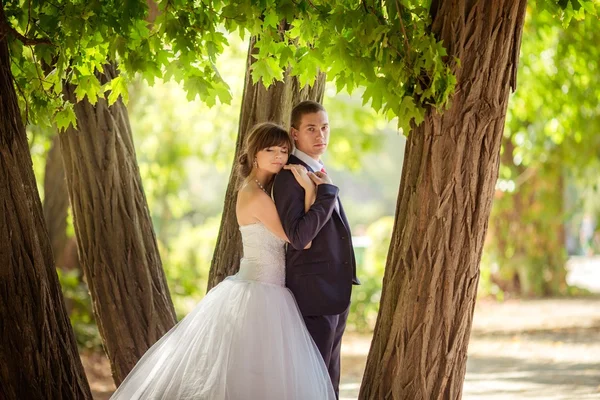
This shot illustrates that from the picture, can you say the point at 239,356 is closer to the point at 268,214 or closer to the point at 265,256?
the point at 265,256

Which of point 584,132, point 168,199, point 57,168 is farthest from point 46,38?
point 168,199

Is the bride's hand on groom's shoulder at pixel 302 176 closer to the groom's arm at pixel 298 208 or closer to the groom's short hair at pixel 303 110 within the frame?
the groom's arm at pixel 298 208

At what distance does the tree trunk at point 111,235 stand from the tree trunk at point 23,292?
1.62 m

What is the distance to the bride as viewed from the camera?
5.34 metres

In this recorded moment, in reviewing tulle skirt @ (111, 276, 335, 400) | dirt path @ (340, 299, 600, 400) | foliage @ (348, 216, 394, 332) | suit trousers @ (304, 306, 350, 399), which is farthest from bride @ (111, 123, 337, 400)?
foliage @ (348, 216, 394, 332)

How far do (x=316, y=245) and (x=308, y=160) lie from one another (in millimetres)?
548

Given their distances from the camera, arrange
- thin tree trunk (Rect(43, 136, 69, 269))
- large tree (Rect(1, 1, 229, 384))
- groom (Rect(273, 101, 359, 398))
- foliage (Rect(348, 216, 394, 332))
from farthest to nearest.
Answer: foliage (Rect(348, 216, 394, 332))
thin tree trunk (Rect(43, 136, 69, 269))
large tree (Rect(1, 1, 229, 384))
groom (Rect(273, 101, 359, 398))

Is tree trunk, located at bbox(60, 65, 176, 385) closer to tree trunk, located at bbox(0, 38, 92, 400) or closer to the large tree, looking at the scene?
the large tree

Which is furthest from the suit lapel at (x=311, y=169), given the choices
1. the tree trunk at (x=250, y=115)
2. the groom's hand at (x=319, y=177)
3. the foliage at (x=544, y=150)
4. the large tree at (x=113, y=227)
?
the foliage at (x=544, y=150)

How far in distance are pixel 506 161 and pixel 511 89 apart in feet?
42.8

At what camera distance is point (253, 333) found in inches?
216

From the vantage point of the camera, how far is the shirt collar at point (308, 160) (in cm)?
567

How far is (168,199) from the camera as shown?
25375 millimetres

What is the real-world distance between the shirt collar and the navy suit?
4 centimetres
